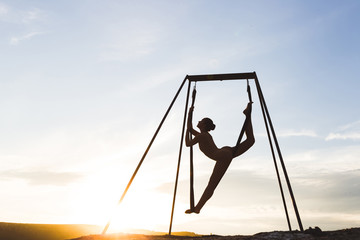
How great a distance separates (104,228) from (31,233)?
54.1 feet

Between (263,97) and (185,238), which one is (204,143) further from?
(185,238)

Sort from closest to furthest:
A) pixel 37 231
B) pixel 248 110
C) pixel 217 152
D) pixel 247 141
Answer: pixel 217 152
pixel 247 141
pixel 248 110
pixel 37 231

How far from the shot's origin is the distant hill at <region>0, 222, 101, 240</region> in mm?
19297

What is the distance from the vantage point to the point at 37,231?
21328 mm

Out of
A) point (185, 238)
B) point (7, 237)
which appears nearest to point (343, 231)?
point (185, 238)

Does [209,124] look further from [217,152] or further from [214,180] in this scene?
[214,180]

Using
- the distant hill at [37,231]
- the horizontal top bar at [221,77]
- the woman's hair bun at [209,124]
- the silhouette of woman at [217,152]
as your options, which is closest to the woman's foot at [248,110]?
the silhouette of woman at [217,152]

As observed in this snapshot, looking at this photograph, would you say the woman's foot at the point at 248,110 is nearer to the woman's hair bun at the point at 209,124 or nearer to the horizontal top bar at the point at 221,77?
the woman's hair bun at the point at 209,124

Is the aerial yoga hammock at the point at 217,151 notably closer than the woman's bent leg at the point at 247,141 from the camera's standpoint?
Yes

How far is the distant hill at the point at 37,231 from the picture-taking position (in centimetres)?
1930

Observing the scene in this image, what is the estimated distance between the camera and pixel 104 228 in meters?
7.18

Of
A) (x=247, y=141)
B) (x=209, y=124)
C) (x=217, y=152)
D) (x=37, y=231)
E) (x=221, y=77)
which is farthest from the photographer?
(x=37, y=231)

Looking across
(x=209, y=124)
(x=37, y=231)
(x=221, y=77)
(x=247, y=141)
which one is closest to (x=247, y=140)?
(x=247, y=141)

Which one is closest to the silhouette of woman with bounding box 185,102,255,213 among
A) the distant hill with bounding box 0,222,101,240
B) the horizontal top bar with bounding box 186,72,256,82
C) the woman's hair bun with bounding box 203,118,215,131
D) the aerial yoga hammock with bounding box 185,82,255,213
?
the aerial yoga hammock with bounding box 185,82,255,213
